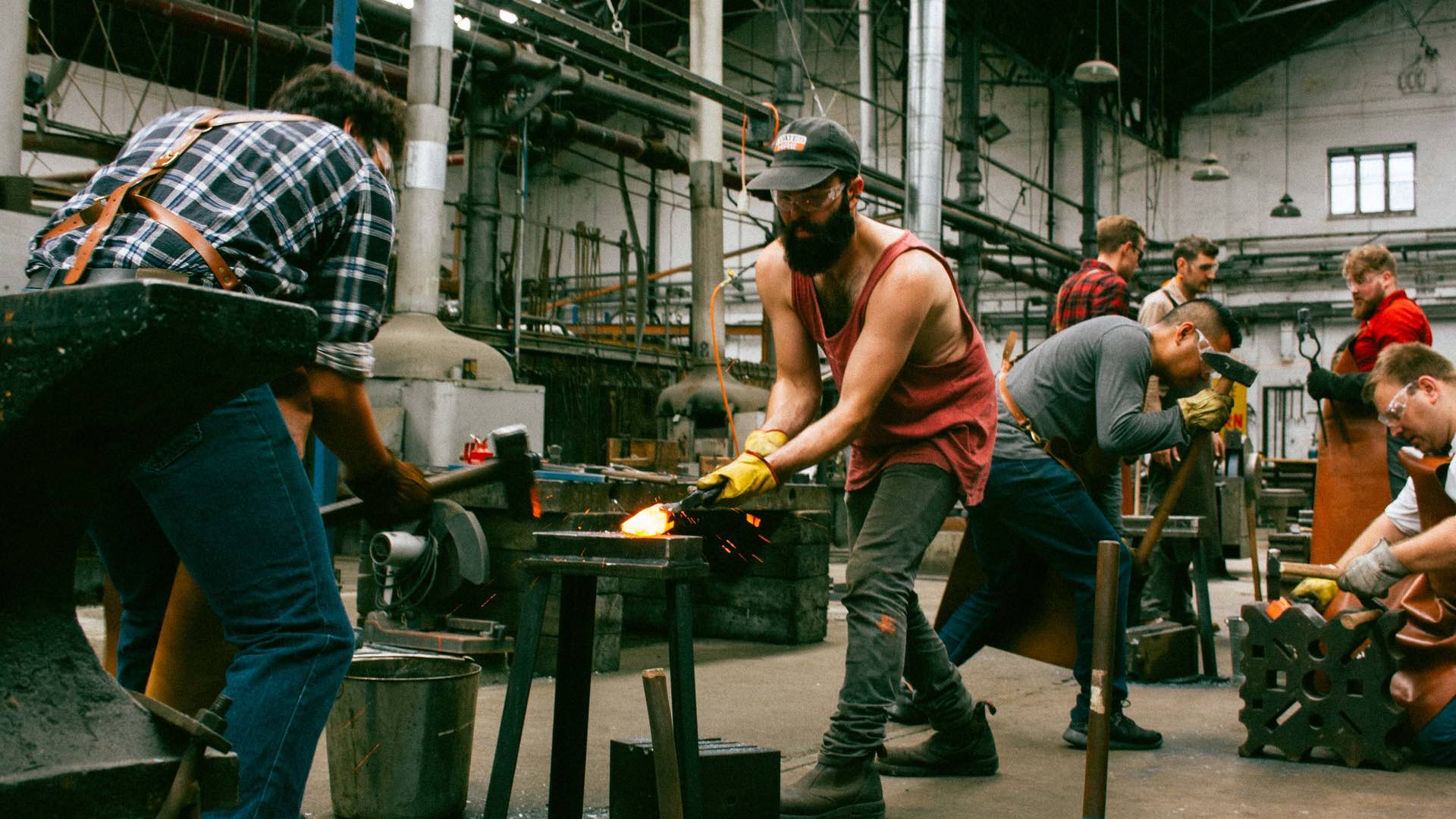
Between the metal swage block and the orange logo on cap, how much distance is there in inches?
78.0

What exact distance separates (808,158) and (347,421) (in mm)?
1205

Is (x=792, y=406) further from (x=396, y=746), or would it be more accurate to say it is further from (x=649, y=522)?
(x=396, y=746)

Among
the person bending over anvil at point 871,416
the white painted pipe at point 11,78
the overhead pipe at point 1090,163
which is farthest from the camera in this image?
the overhead pipe at point 1090,163

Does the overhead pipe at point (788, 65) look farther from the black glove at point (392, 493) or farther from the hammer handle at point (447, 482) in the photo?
the black glove at point (392, 493)

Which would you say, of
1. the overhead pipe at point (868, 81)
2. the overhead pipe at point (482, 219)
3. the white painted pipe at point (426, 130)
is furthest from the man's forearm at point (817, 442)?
the overhead pipe at point (868, 81)

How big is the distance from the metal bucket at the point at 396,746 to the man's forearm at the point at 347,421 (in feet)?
1.93

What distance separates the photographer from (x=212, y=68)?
16.5 metres

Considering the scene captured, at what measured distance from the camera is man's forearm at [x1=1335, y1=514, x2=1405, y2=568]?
12.0ft

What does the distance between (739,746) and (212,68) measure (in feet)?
54.1

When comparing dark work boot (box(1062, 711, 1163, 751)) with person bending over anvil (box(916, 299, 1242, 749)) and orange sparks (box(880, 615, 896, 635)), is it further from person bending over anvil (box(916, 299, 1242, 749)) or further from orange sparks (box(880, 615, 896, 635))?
orange sparks (box(880, 615, 896, 635))

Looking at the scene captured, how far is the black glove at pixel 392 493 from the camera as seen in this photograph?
7.82ft

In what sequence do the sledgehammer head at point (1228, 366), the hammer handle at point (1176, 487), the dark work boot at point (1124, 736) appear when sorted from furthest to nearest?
the hammer handle at point (1176, 487) → the sledgehammer head at point (1228, 366) → the dark work boot at point (1124, 736)

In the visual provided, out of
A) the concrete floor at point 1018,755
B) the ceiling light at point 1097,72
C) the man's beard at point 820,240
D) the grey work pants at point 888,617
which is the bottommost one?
the concrete floor at point 1018,755

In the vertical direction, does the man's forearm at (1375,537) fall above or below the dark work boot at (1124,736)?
above
